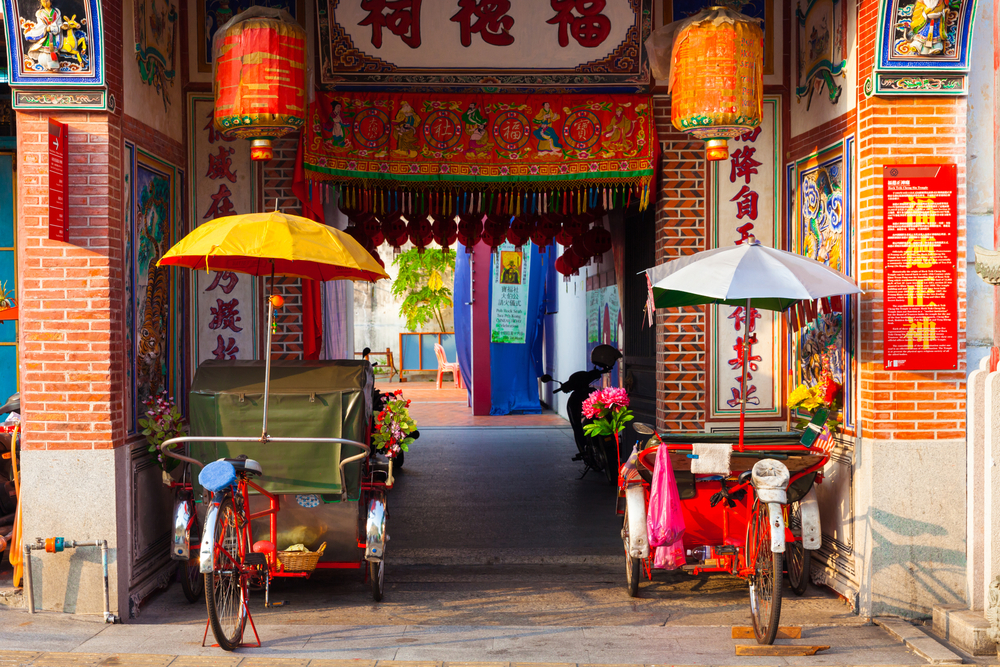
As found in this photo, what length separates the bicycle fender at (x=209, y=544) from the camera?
4.22 m

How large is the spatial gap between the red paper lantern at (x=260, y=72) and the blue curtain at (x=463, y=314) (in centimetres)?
1202

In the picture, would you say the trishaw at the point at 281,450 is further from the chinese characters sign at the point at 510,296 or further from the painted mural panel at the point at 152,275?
the chinese characters sign at the point at 510,296

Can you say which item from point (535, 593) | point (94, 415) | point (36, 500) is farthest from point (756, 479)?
point (36, 500)

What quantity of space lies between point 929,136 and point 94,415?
522 centimetres

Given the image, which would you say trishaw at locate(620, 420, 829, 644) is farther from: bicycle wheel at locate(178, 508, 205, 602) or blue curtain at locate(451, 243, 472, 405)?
blue curtain at locate(451, 243, 472, 405)

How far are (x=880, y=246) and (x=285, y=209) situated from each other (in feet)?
13.4

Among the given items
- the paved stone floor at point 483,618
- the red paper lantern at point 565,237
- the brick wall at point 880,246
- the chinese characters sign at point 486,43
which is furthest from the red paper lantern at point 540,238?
the brick wall at point 880,246

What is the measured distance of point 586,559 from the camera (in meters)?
6.31

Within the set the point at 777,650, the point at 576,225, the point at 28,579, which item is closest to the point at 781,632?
the point at 777,650

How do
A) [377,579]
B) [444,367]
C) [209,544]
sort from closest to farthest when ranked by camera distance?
[209,544] → [377,579] → [444,367]

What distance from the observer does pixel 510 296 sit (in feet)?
51.1

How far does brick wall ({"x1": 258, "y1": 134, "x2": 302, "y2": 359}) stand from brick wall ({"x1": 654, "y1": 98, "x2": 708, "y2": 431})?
273 cm

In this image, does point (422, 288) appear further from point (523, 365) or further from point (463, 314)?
point (523, 365)

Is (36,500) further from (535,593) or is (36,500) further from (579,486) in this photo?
(579,486)
